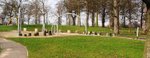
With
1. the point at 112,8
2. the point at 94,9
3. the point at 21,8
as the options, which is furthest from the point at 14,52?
the point at 21,8

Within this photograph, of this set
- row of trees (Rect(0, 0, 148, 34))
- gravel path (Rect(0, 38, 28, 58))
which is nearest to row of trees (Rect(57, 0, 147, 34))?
row of trees (Rect(0, 0, 148, 34))

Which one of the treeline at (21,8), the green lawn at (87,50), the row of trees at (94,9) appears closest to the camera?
the green lawn at (87,50)

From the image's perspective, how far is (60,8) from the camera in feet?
323

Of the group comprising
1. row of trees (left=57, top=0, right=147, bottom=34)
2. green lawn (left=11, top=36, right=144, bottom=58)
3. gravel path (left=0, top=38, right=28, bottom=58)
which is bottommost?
gravel path (left=0, top=38, right=28, bottom=58)

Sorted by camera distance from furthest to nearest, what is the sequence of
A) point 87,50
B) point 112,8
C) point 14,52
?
point 112,8, point 14,52, point 87,50

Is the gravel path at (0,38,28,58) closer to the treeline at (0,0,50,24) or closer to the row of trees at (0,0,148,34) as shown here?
the row of trees at (0,0,148,34)

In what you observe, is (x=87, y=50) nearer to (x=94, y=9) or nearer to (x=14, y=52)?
(x=14, y=52)

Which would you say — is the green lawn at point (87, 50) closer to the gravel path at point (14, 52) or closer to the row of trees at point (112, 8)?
the gravel path at point (14, 52)

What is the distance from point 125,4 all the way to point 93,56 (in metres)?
48.2

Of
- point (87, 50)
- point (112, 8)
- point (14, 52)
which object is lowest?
point (14, 52)

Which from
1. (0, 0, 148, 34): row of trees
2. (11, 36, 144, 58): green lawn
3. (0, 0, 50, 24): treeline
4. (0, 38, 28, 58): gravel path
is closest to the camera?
(11, 36, 144, 58): green lawn

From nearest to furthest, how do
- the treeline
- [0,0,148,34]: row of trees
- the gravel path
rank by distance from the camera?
1. the gravel path
2. [0,0,148,34]: row of trees
3. the treeline

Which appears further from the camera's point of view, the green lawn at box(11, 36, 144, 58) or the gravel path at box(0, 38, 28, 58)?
the gravel path at box(0, 38, 28, 58)

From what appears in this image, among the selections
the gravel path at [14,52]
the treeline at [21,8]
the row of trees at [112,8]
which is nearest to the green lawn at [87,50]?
the gravel path at [14,52]
